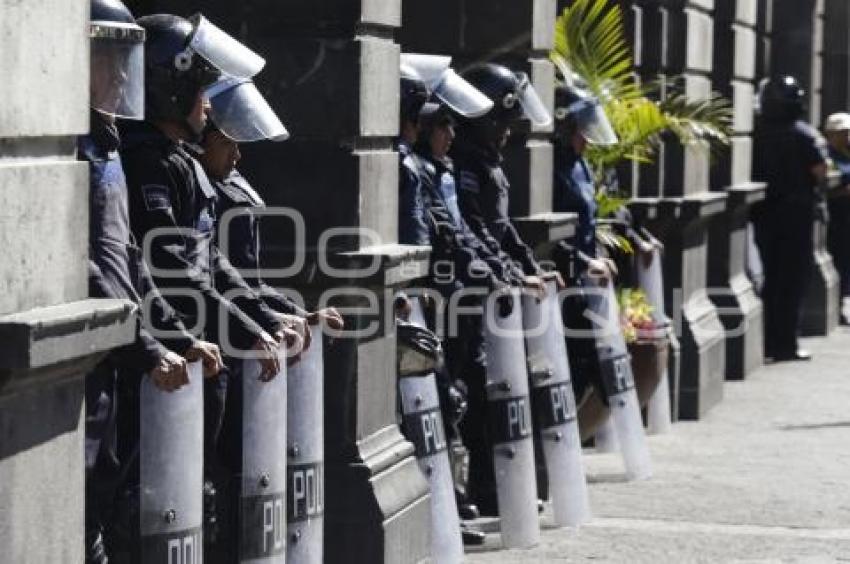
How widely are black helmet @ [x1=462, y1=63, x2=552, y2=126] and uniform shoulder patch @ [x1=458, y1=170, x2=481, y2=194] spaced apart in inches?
12.8

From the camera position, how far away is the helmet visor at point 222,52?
7.92 metres

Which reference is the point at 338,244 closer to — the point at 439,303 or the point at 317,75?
the point at 317,75

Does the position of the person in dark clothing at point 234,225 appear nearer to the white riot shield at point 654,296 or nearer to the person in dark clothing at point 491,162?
the person in dark clothing at point 491,162

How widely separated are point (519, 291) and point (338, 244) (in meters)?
1.69

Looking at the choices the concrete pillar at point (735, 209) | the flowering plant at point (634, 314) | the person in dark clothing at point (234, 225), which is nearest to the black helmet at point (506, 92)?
the flowering plant at point (634, 314)

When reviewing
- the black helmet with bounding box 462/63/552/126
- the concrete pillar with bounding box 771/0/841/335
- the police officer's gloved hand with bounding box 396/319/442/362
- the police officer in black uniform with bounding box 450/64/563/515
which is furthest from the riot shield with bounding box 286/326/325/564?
the concrete pillar with bounding box 771/0/841/335

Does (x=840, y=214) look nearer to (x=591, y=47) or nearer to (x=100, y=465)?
(x=591, y=47)

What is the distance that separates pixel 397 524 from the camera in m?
9.53

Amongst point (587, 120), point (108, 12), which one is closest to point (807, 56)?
point (587, 120)

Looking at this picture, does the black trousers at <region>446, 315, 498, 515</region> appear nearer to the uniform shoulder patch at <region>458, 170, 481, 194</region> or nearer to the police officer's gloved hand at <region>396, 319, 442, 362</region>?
the uniform shoulder patch at <region>458, 170, 481, 194</region>

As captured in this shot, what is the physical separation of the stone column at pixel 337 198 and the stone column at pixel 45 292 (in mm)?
3242

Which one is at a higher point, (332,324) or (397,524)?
(332,324)

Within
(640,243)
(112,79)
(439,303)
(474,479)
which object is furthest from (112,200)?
(640,243)

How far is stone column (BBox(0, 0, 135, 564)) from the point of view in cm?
565
